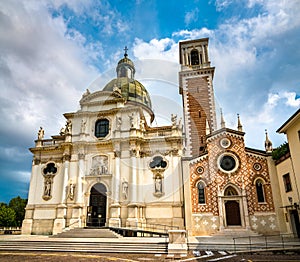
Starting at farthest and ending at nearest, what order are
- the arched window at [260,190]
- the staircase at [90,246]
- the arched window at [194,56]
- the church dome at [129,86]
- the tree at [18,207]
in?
the tree at [18,207]
the church dome at [129,86]
the arched window at [194,56]
the arched window at [260,190]
the staircase at [90,246]

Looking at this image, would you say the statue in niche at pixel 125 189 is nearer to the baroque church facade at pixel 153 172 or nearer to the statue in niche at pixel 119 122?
the baroque church facade at pixel 153 172

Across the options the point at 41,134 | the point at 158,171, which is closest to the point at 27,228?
the point at 41,134

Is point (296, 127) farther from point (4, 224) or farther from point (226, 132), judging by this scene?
point (4, 224)

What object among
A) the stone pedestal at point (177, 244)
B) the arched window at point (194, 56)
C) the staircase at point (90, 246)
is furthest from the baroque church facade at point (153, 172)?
the staircase at point (90, 246)

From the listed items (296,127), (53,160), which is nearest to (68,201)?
(53,160)

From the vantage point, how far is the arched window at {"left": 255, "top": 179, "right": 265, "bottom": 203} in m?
19.9

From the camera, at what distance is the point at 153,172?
24.0 metres

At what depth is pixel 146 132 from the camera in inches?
1044

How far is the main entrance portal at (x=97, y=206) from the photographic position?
2375 centimetres

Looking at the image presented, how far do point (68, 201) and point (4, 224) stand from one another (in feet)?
79.6

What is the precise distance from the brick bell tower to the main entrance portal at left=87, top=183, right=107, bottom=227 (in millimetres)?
9435

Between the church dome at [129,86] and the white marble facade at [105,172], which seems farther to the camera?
the church dome at [129,86]

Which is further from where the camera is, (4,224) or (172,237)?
(4,224)

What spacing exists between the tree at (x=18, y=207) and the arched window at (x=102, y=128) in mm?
35426
